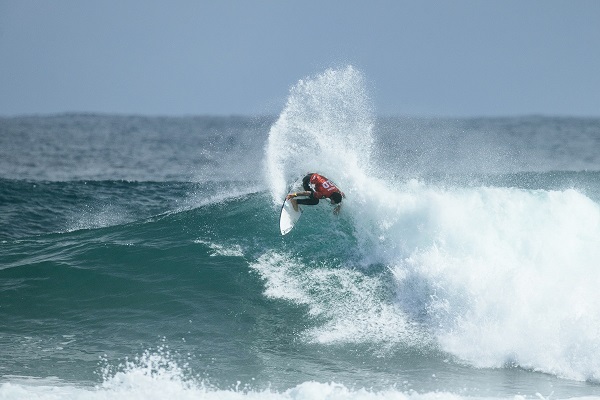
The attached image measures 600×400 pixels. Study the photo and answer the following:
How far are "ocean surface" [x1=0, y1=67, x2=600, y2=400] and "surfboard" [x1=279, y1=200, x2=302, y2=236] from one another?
343 mm

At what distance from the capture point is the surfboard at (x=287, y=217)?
14664 mm

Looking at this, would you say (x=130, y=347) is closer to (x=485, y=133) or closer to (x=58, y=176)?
(x=58, y=176)

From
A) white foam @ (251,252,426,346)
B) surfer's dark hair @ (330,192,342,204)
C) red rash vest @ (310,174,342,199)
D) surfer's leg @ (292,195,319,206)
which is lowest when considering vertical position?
white foam @ (251,252,426,346)

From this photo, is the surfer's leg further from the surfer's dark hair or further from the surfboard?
the surfboard

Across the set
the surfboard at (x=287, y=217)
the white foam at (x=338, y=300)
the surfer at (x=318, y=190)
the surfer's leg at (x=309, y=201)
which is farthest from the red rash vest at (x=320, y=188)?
the white foam at (x=338, y=300)

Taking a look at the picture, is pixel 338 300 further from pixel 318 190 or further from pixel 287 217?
pixel 287 217

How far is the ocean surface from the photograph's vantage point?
10.5 meters

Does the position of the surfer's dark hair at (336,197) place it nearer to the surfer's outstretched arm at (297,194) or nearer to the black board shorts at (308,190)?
the black board shorts at (308,190)

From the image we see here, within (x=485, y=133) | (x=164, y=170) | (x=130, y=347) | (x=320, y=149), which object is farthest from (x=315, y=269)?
(x=485, y=133)

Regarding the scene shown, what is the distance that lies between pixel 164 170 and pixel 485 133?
39.3 metres

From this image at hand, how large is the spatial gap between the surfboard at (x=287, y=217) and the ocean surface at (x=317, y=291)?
0.34m

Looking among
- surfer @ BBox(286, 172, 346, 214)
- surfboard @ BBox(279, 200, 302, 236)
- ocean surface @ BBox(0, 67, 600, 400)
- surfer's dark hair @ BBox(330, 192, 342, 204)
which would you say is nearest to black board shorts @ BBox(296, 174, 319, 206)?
surfer @ BBox(286, 172, 346, 214)

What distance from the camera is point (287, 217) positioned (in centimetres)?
1480

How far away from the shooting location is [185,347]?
37.3 feet
